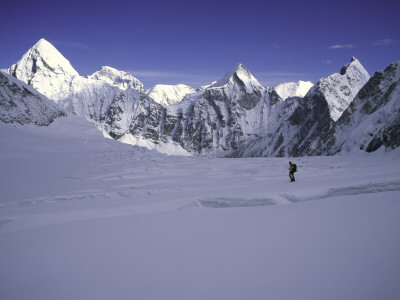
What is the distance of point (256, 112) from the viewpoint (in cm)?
19138

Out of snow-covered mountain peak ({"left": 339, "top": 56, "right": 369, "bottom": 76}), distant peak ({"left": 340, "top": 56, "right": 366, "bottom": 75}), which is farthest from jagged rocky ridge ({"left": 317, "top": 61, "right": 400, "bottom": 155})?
distant peak ({"left": 340, "top": 56, "right": 366, "bottom": 75})

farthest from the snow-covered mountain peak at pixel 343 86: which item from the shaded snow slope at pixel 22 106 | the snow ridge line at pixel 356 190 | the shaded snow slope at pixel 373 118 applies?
the snow ridge line at pixel 356 190

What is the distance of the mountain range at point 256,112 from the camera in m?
27.7

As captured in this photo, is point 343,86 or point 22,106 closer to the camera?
point 22,106

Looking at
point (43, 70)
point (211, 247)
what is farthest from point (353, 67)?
point (43, 70)

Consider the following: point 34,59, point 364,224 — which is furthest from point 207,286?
point 34,59

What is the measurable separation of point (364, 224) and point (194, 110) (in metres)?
199

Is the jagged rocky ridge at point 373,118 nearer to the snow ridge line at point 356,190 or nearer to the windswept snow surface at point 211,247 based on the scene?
the snow ridge line at point 356,190

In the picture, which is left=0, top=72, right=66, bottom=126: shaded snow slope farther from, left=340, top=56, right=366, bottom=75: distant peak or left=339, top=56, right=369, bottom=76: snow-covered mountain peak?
left=340, top=56, right=366, bottom=75: distant peak

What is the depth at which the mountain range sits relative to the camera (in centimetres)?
2772

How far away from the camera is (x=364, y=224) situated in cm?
392

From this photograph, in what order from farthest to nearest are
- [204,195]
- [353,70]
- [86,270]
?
[353,70], [204,195], [86,270]

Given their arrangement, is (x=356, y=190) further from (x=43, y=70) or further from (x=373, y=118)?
(x=43, y=70)

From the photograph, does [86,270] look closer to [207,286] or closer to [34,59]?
[207,286]
